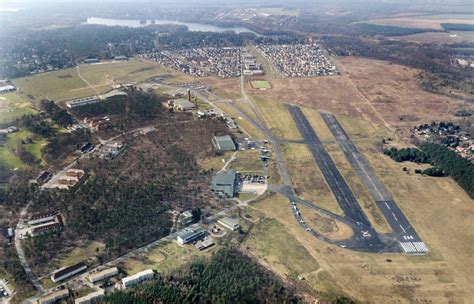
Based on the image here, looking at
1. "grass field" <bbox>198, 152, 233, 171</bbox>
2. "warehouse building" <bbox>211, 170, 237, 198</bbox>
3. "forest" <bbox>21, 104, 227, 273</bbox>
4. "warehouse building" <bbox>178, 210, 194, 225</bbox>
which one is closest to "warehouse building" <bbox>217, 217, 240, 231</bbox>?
"warehouse building" <bbox>178, 210, 194, 225</bbox>

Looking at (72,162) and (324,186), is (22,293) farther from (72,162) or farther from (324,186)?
(324,186)

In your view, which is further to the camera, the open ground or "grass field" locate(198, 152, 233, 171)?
the open ground

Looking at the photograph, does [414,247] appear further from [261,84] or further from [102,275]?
[261,84]

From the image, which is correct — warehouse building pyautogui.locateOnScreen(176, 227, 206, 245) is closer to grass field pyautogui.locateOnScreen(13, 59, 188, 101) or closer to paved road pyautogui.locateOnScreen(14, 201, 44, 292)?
paved road pyautogui.locateOnScreen(14, 201, 44, 292)

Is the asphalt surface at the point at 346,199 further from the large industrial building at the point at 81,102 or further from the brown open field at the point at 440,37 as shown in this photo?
the brown open field at the point at 440,37

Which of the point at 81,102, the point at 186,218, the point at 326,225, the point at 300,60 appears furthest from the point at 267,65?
the point at 186,218
